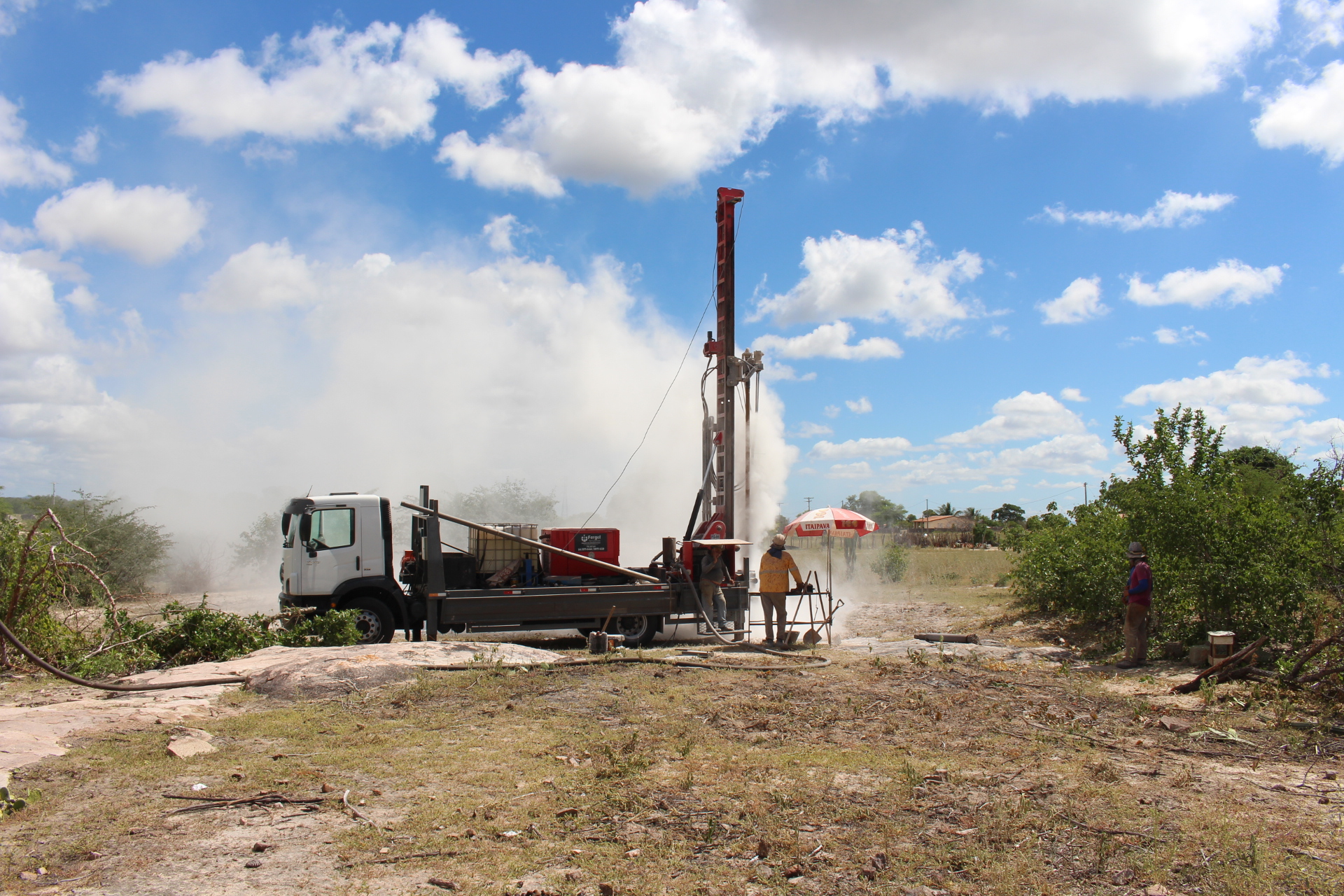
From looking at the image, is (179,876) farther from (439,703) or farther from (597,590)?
(597,590)

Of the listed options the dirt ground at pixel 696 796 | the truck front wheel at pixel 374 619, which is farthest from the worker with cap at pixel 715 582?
the truck front wheel at pixel 374 619

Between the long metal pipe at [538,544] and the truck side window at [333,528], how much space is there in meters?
1.00

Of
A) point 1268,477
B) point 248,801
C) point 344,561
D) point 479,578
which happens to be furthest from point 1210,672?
point 344,561

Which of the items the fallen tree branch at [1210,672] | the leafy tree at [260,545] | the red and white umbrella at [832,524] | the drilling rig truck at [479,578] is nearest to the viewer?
the fallen tree branch at [1210,672]

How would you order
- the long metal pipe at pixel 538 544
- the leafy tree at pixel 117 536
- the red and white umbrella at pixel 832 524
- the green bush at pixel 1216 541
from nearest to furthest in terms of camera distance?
1. the green bush at pixel 1216 541
2. the long metal pipe at pixel 538 544
3. the red and white umbrella at pixel 832 524
4. the leafy tree at pixel 117 536

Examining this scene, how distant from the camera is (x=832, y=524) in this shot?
17.0 m

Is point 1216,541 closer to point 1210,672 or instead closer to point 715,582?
point 1210,672

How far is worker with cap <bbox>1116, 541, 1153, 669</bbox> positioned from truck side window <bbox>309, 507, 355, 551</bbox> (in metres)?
11.9

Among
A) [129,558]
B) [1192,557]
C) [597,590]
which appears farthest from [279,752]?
[129,558]

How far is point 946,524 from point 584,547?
85.4 meters

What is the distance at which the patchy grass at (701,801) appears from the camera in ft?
15.4

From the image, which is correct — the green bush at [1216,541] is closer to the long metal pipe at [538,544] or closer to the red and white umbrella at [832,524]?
the red and white umbrella at [832,524]

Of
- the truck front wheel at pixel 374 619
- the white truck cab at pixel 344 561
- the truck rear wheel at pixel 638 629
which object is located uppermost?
the white truck cab at pixel 344 561

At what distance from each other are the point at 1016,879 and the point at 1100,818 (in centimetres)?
126
